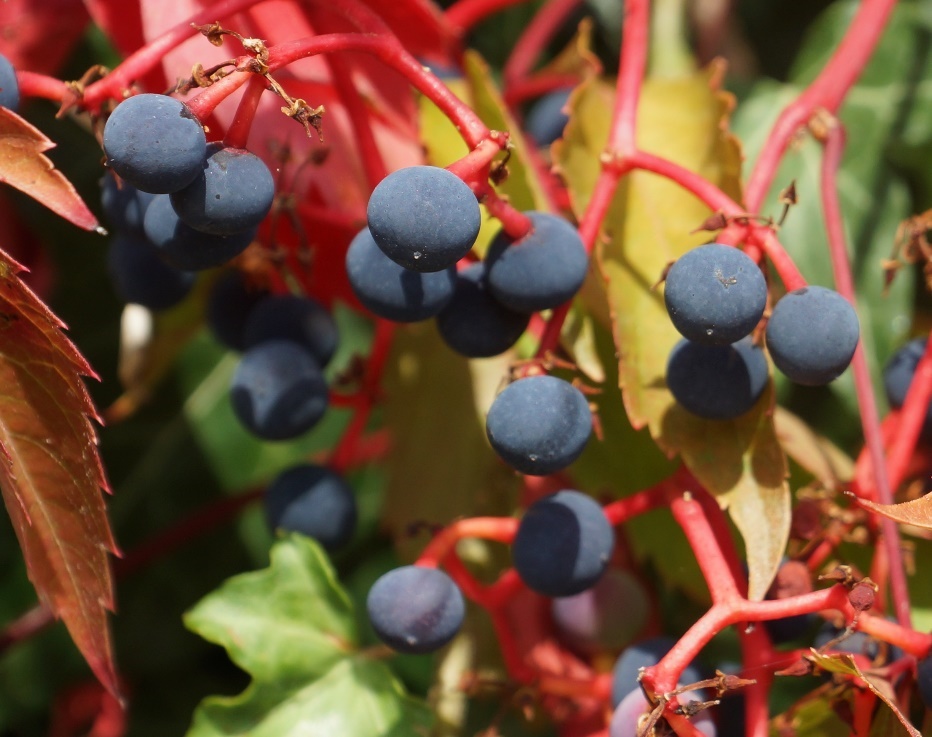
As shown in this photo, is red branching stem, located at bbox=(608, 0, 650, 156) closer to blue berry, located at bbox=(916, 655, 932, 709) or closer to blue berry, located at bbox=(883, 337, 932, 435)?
blue berry, located at bbox=(883, 337, 932, 435)

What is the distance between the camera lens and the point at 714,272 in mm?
667

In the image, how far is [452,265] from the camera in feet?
2.32

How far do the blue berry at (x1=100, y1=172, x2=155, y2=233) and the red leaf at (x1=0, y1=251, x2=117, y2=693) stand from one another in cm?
13


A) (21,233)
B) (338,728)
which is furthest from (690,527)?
(21,233)

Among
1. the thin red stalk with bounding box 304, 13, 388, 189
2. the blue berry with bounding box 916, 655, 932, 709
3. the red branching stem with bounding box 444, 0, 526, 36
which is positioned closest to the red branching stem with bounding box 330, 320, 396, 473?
the thin red stalk with bounding box 304, 13, 388, 189

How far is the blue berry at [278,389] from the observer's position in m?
0.90

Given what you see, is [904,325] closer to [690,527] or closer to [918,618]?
[918,618]

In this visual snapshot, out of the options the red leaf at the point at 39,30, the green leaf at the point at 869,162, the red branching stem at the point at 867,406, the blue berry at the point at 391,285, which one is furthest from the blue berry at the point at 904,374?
the red leaf at the point at 39,30

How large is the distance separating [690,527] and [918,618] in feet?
0.89

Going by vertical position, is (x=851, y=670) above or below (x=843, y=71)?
below

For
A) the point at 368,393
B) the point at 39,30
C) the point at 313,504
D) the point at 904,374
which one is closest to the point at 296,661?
the point at 313,504

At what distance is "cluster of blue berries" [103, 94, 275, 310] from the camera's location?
0.61 m

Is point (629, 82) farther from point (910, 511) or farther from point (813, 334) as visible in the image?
point (910, 511)

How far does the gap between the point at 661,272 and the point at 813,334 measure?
0.22 m
